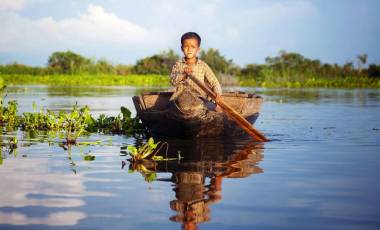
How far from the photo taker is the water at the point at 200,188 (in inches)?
130

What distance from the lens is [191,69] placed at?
7.54 m

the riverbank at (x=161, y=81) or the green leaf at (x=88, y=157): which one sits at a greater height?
the riverbank at (x=161, y=81)

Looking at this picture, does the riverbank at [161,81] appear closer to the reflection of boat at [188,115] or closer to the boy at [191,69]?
the reflection of boat at [188,115]

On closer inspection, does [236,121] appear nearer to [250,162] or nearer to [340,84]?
[250,162]

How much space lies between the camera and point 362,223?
325 cm

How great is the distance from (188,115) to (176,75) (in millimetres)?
899

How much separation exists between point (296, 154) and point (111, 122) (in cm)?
357

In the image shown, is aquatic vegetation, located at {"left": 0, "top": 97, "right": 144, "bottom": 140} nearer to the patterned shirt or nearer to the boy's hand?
the patterned shirt

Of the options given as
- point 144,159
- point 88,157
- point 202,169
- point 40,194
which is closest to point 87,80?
point 88,157

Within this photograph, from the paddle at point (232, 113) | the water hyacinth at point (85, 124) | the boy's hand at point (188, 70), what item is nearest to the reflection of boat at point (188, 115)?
the paddle at point (232, 113)

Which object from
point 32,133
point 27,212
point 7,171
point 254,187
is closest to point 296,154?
point 254,187

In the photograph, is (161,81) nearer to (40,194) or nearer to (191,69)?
(191,69)

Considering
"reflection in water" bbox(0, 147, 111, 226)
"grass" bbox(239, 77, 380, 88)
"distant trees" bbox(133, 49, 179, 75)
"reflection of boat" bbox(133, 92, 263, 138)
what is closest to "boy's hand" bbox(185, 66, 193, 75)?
"reflection of boat" bbox(133, 92, 263, 138)

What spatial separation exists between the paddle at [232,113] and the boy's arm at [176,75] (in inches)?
14.6
